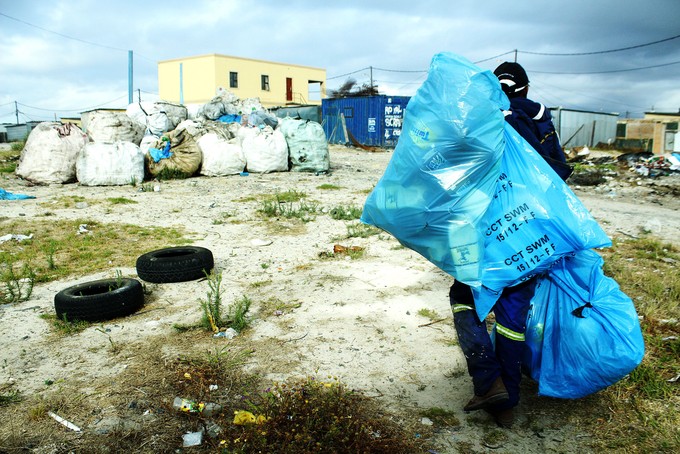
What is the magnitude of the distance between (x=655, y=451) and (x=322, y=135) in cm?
1059

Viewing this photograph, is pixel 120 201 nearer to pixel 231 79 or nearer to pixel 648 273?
pixel 648 273

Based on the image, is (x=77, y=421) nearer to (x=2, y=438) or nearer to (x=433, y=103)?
(x=2, y=438)

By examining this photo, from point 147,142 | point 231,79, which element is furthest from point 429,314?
point 231,79

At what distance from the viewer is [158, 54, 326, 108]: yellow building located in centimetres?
3347

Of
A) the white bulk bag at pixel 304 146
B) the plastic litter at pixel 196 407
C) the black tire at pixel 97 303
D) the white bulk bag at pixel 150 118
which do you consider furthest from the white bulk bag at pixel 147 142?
the plastic litter at pixel 196 407

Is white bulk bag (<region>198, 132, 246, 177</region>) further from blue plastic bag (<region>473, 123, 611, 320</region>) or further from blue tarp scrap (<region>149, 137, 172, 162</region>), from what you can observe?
blue plastic bag (<region>473, 123, 611, 320</region>)

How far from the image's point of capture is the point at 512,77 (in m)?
2.40

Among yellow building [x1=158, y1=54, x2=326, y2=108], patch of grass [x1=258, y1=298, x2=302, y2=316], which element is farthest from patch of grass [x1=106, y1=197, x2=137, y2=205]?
yellow building [x1=158, y1=54, x2=326, y2=108]

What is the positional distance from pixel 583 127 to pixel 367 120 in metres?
11.5

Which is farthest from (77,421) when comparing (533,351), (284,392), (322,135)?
(322,135)

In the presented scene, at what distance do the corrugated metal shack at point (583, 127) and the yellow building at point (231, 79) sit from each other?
19001 millimetres

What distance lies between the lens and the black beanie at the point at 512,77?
239cm

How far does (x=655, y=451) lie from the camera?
1.98 meters

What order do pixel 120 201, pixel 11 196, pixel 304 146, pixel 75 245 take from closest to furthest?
pixel 75 245 < pixel 120 201 < pixel 11 196 < pixel 304 146
